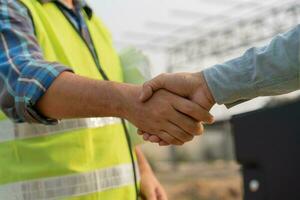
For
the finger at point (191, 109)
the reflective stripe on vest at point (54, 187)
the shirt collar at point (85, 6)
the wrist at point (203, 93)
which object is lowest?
the reflective stripe on vest at point (54, 187)

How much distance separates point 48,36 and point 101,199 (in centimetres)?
62

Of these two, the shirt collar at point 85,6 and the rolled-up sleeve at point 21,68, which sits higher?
the shirt collar at point 85,6

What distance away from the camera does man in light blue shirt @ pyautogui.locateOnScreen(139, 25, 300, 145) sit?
65.7 inches

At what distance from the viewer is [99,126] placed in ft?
7.05

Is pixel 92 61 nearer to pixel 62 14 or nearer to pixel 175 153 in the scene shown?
pixel 62 14

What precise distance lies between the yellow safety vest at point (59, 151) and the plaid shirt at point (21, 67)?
72mm

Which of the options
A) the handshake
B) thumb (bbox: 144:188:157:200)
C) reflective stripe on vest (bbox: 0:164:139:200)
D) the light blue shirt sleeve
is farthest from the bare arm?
thumb (bbox: 144:188:157:200)

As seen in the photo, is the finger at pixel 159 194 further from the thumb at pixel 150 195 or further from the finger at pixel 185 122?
the finger at pixel 185 122

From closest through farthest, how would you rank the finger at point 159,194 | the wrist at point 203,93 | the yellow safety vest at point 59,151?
the wrist at point 203,93 < the yellow safety vest at point 59,151 < the finger at point 159,194

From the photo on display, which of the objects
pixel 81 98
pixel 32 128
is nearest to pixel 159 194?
pixel 32 128

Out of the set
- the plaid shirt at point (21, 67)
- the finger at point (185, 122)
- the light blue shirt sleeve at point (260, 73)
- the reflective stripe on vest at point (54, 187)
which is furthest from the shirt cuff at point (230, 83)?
the reflective stripe on vest at point (54, 187)

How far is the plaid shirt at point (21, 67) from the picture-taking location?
185 cm

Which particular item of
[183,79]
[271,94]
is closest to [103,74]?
[183,79]

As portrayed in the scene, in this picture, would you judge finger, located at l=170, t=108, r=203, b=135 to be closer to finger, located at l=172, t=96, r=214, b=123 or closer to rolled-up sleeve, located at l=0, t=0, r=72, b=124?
finger, located at l=172, t=96, r=214, b=123
